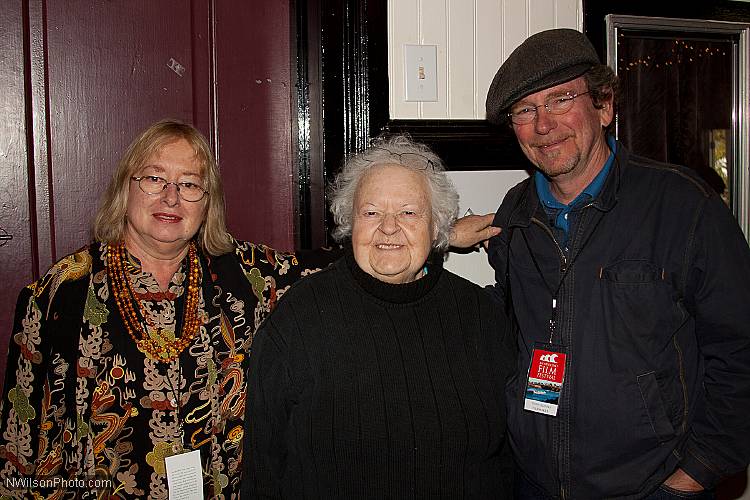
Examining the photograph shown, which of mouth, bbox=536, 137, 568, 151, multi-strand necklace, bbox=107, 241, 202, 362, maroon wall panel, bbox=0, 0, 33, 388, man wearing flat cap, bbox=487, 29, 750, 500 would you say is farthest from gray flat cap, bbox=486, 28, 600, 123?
maroon wall panel, bbox=0, 0, 33, 388

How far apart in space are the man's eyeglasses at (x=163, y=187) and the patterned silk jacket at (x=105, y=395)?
0.21m

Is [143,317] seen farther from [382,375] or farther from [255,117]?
[255,117]

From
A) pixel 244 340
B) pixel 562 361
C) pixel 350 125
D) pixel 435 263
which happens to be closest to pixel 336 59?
pixel 350 125

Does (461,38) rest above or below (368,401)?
above

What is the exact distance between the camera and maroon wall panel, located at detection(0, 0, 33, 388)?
1.97 m

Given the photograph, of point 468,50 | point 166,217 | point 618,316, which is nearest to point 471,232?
point 618,316

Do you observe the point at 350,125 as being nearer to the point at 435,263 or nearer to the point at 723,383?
the point at 435,263

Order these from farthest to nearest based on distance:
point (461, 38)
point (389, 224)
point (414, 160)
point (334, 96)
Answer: point (461, 38), point (334, 96), point (414, 160), point (389, 224)

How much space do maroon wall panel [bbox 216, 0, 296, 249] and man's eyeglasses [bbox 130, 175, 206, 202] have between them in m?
0.42

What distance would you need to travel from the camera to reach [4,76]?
77.8 inches

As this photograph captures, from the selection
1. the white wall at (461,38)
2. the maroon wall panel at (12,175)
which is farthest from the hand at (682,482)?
the maroon wall panel at (12,175)

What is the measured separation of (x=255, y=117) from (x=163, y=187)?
56 cm

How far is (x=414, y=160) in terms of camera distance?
1861 millimetres

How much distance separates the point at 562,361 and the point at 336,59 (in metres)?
1.20
